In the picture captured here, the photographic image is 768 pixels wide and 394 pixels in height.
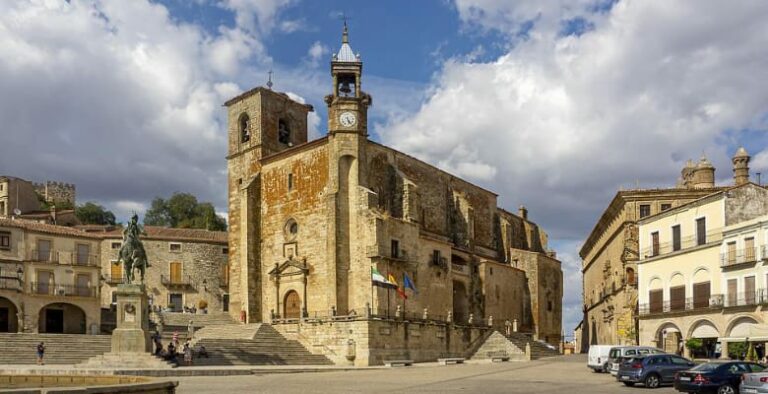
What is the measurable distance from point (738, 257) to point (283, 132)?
92.0 ft

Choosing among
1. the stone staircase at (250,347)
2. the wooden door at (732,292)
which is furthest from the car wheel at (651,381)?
the stone staircase at (250,347)

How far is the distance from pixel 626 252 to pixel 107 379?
39620mm

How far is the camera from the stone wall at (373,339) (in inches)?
1494

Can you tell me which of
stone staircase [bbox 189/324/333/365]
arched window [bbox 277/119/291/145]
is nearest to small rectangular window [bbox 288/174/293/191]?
arched window [bbox 277/119/291/145]

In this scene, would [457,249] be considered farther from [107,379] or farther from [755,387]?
[107,379]

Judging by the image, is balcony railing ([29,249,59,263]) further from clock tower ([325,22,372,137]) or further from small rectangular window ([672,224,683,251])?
small rectangular window ([672,224,683,251])

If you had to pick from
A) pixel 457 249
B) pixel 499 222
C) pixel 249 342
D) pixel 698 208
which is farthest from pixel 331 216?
pixel 499 222

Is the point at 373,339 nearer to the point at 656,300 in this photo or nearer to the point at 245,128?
the point at 656,300

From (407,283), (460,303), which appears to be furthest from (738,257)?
(460,303)

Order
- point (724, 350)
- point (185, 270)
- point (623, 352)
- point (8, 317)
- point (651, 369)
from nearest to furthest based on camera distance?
Result: point (651, 369)
point (623, 352)
point (724, 350)
point (8, 317)
point (185, 270)

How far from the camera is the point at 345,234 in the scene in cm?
4284

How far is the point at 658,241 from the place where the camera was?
41.3m

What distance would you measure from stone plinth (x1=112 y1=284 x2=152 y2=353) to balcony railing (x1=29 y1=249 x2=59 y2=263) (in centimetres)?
1479

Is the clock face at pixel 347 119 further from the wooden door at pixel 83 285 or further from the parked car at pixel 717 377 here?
the parked car at pixel 717 377
